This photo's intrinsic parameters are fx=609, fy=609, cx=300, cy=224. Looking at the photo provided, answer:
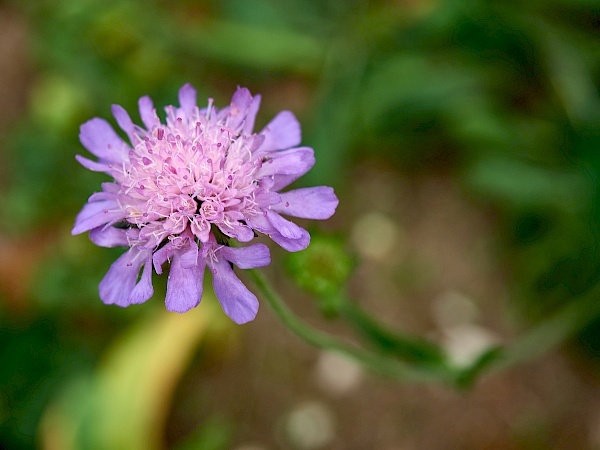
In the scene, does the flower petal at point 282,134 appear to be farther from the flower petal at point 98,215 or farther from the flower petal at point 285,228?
the flower petal at point 98,215

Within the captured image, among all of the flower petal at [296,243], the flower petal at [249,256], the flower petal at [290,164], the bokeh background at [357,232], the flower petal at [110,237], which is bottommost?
the bokeh background at [357,232]

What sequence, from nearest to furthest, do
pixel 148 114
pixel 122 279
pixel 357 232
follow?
pixel 122 279, pixel 148 114, pixel 357 232

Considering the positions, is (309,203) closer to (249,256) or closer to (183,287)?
(249,256)

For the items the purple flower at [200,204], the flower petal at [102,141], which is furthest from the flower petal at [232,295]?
the flower petal at [102,141]

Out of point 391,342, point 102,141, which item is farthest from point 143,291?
point 391,342

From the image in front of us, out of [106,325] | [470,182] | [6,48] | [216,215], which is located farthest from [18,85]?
[216,215]
